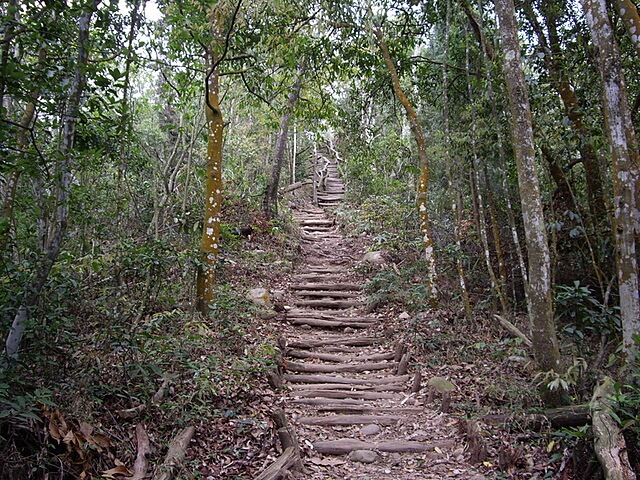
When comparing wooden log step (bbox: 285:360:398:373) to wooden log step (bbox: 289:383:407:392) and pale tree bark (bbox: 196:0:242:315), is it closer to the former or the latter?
wooden log step (bbox: 289:383:407:392)

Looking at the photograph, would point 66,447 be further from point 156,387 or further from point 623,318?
point 623,318

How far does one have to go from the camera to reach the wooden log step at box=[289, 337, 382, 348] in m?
7.95

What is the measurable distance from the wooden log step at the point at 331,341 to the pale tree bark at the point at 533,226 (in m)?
3.84

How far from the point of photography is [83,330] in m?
4.57

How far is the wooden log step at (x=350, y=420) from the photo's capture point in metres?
5.37

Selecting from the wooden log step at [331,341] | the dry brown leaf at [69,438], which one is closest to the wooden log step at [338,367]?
the wooden log step at [331,341]

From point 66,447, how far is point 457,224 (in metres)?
7.03

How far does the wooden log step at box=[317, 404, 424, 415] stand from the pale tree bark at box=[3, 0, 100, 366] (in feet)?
11.9

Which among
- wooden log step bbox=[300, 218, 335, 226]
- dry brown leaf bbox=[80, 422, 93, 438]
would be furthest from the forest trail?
wooden log step bbox=[300, 218, 335, 226]

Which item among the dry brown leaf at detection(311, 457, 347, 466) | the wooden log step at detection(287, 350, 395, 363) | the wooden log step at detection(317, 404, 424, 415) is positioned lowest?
the dry brown leaf at detection(311, 457, 347, 466)

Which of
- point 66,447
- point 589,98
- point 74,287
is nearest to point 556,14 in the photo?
point 589,98

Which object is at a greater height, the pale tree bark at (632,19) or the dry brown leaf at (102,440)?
the pale tree bark at (632,19)

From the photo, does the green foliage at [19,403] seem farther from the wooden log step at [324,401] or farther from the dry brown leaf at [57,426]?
the wooden log step at [324,401]

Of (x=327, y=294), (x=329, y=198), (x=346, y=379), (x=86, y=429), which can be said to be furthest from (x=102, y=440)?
(x=329, y=198)
